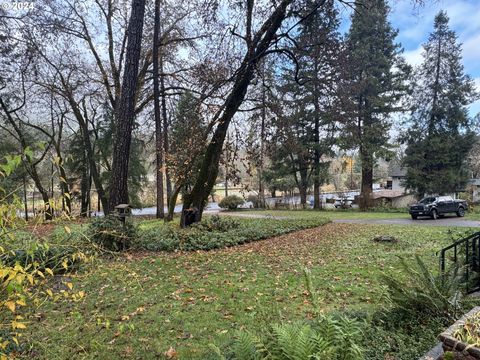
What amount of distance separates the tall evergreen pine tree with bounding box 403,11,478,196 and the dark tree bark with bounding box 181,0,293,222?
17.6 metres

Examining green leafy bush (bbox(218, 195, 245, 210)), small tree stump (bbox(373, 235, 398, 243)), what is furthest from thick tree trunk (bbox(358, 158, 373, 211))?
small tree stump (bbox(373, 235, 398, 243))

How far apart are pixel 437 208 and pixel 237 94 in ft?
45.1

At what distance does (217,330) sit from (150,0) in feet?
48.4

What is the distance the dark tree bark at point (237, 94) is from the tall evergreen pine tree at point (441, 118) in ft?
57.7

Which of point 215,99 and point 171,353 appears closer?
point 171,353

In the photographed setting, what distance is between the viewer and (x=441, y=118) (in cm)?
2269

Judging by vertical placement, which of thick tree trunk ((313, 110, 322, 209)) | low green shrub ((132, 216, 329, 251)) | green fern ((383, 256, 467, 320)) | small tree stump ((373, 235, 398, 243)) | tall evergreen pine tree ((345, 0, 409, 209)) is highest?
tall evergreen pine tree ((345, 0, 409, 209))

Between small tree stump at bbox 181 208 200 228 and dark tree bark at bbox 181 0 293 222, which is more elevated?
dark tree bark at bbox 181 0 293 222

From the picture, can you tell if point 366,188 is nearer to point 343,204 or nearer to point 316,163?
point 343,204

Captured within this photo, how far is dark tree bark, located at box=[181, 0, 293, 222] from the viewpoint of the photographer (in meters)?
9.77

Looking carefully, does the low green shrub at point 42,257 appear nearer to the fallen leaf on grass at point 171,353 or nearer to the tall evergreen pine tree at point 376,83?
the fallen leaf on grass at point 171,353

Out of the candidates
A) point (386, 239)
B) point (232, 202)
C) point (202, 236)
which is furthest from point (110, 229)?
point (232, 202)

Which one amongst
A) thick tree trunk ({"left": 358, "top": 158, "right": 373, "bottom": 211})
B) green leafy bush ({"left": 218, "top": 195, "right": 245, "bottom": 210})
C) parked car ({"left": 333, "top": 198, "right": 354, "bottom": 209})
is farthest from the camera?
green leafy bush ({"left": 218, "top": 195, "right": 245, "bottom": 210})

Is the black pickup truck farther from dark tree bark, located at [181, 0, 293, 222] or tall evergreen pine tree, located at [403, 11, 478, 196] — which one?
dark tree bark, located at [181, 0, 293, 222]
